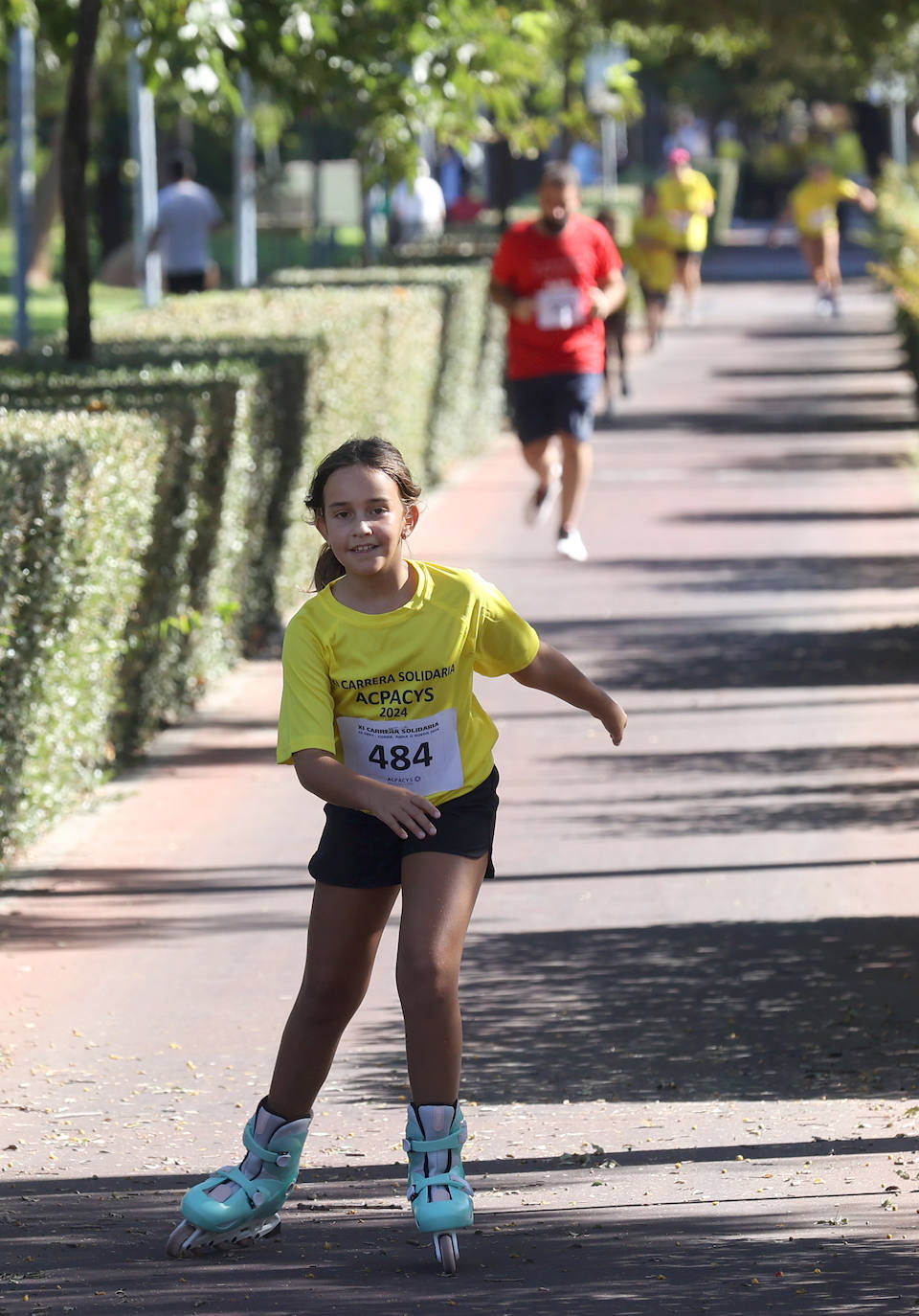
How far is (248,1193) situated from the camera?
14.8 ft

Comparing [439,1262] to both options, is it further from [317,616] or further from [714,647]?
[714,647]

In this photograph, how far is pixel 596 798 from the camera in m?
8.73

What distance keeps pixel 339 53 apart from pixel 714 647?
3564 millimetres

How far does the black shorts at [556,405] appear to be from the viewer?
44.5ft

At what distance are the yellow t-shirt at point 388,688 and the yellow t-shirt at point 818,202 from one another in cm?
2906

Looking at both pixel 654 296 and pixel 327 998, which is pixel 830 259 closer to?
pixel 654 296

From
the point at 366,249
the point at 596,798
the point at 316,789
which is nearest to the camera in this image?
the point at 316,789

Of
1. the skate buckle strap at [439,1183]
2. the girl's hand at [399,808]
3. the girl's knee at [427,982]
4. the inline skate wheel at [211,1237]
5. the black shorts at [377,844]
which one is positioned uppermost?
the girl's hand at [399,808]

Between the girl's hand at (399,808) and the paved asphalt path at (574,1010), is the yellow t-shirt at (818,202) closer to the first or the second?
the paved asphalt path at (574,1010)

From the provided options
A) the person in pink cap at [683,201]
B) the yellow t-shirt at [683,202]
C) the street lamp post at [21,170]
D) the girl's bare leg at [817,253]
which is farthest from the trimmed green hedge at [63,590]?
the girl's bare leg at [817,253]

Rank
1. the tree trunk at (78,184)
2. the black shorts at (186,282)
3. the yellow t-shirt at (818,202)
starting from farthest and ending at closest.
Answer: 1. the yellow t-shirt at (818,202)
2. the black shorts at (186,282)
3. the tree trunk at (78,184)

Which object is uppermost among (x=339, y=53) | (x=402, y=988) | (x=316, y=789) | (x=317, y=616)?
(x=339, y=53)

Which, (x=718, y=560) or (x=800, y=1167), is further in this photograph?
(x=718, y=560)

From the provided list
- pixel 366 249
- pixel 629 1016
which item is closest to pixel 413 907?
pixel 629 1016
